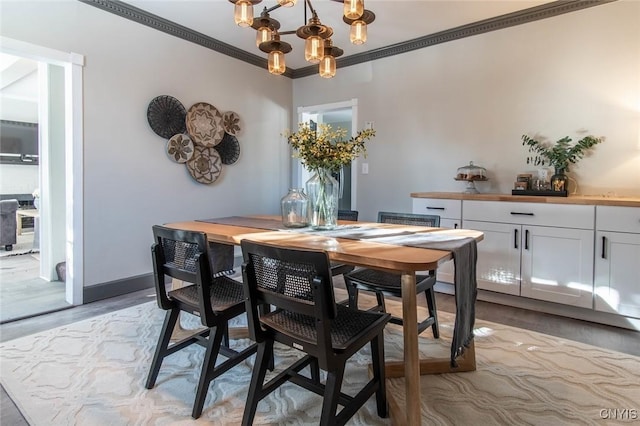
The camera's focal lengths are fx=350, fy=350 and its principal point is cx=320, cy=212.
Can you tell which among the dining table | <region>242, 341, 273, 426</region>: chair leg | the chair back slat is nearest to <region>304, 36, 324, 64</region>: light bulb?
the dining table

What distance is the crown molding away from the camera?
9.98 feet

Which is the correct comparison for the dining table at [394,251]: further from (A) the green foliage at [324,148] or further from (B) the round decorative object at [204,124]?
(B) the round decorative object at [204,124]

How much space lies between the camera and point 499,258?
304cm

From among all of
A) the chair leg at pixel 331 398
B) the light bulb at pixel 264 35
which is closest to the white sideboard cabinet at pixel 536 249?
the light bulb at pixel 264 35

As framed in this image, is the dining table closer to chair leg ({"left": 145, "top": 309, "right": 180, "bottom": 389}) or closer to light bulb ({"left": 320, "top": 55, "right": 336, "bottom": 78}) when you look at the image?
chair leg ({"left": 145, "top": 309, "right": 180, "bottom": 389})

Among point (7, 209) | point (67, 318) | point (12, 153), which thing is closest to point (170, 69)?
point (67, 318)

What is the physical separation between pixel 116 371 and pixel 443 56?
395 cm

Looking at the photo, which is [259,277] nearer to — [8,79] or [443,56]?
[443,56]

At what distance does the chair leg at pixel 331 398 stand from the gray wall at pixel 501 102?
2.87 m

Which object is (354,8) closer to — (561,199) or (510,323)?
(561,199)

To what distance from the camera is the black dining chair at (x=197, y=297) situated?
62.5 inches

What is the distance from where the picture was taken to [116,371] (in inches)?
77.8

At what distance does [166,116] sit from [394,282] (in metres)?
2.83

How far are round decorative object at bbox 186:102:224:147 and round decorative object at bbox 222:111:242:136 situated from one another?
8cm
